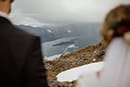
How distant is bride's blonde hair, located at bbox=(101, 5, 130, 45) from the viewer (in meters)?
1.77

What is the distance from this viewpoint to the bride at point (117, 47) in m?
1.77

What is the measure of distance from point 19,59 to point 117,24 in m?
0.40

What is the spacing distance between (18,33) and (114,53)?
1.28 feet

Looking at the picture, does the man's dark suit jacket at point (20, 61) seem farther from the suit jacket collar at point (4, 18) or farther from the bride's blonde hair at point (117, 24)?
the bride's blonde hair at point (117, 24)

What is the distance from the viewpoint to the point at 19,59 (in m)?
1.88

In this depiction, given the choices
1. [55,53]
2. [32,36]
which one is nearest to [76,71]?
[32,36]

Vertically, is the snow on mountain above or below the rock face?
below

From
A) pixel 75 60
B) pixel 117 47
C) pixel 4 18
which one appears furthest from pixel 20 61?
Answer: pixel 75 60

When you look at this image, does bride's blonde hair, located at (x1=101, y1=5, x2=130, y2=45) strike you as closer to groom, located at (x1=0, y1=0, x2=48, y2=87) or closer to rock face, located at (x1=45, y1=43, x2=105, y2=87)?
groom, located at (x1=0, y1=0, x2=48, y2=87)

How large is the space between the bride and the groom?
0.85 feet

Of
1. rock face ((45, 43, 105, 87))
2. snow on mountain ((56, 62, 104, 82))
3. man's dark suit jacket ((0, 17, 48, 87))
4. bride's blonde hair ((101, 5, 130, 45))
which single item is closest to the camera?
bride's blonde hair ((101, 5, 130, 45))

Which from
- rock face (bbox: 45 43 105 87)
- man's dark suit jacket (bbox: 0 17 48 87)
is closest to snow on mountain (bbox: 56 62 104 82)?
man's dark suit jacket (bbox: 0 17 48 87)

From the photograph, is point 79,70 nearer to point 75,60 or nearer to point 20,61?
point 20,61

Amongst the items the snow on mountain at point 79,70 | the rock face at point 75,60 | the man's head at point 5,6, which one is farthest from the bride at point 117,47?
the rock face at point 75,60
